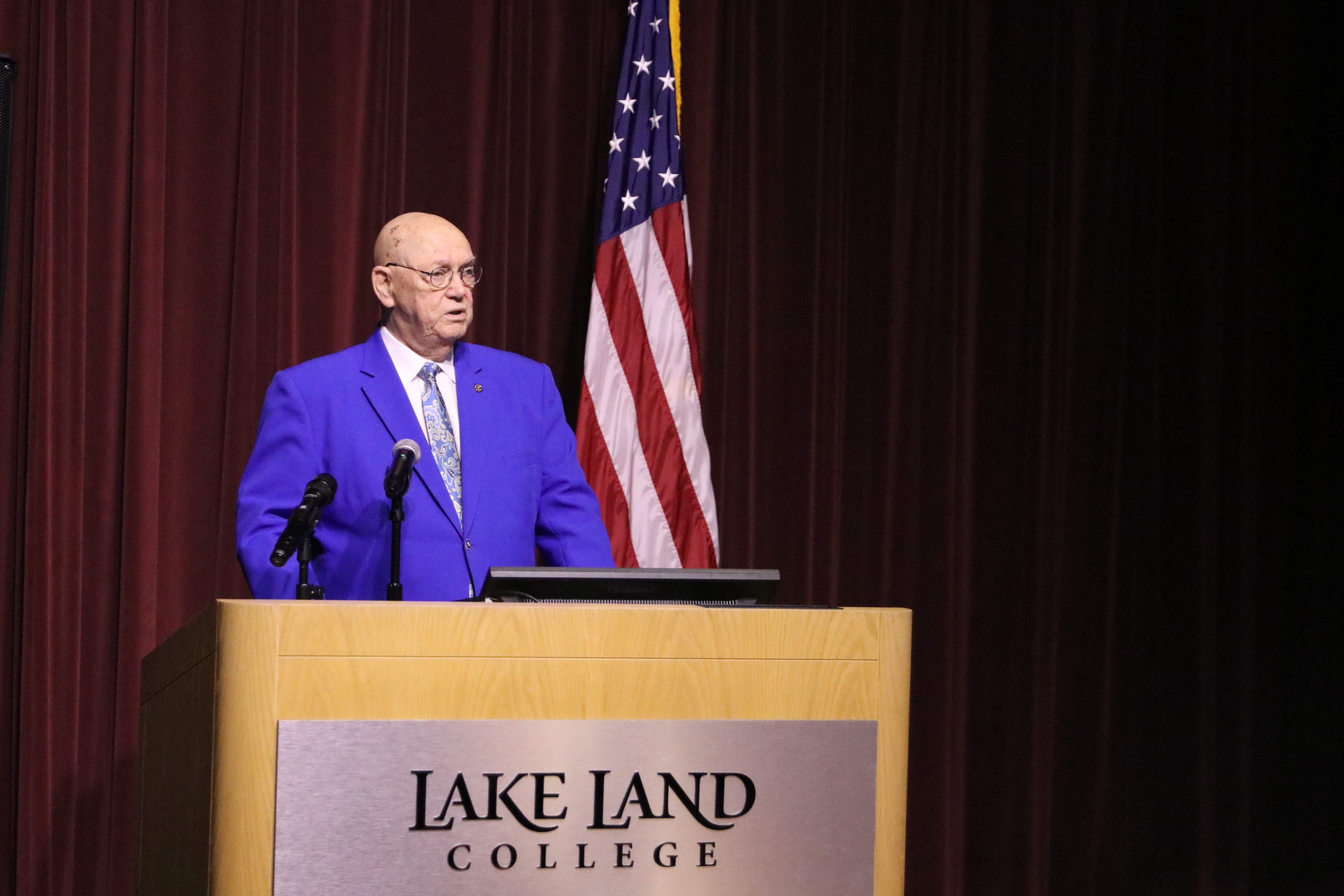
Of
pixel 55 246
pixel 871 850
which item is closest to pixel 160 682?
pixel 871 850

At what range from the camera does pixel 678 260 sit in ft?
14.1

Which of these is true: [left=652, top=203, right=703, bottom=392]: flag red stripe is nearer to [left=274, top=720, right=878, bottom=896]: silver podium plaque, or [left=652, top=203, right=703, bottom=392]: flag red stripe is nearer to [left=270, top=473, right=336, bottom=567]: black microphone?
[left=270, top=473, right=336, bottom=567]: black microphone

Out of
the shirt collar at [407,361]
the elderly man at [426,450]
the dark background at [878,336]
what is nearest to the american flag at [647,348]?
the dark background at [878,336]

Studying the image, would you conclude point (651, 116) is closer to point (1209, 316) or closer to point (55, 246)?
point (55, 246)

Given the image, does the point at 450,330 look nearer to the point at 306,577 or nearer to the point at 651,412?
the point at 306,577

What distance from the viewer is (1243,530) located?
5230 mm

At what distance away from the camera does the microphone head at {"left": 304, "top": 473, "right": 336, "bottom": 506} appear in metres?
2.25

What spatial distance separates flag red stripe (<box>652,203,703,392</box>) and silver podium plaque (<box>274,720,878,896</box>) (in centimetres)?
261

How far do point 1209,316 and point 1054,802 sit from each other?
5.81 feet

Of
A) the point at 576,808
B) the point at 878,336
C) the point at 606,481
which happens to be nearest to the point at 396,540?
the point at 576,808

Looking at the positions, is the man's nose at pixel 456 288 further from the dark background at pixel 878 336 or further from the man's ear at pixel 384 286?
the dark background at pixel 878 336

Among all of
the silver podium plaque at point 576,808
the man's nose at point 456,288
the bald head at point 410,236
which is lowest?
the silver podium plaque at point 576,808

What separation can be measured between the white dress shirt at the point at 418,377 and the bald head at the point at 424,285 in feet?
0.04

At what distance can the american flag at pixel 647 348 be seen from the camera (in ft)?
13.8
